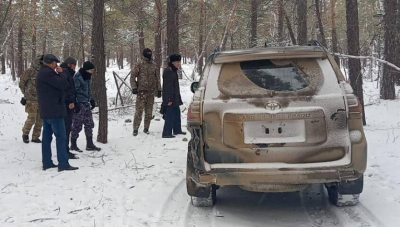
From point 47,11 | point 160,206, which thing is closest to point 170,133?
point 160,206

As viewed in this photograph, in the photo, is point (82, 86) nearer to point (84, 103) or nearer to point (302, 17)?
point (84, 103)

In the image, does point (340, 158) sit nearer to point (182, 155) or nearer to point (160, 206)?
point (160, 206)

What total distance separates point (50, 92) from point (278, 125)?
13.1ft

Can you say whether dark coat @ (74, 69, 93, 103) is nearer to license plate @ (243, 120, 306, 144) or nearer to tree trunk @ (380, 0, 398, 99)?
license plate @ (243, 120, 306, 144)

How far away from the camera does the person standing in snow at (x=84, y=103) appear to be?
7.84m

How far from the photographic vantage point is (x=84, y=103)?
8000 millimetres

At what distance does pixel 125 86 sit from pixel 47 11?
18.2 meters

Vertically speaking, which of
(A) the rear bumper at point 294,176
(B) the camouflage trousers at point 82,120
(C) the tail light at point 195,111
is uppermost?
(C) the tail light at point 195,111

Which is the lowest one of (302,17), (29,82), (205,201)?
(205,201)

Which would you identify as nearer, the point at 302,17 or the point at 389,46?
the point at 302,17

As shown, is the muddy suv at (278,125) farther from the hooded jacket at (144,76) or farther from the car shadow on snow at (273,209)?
the hooded jacket at (144,76)

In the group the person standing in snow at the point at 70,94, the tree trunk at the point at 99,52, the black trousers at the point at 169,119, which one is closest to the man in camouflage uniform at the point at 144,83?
the black trousers at the point at 169,119

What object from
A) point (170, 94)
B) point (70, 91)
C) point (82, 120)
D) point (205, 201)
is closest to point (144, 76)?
point (170, 94)

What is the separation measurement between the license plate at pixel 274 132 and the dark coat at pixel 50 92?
3.55 m
